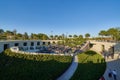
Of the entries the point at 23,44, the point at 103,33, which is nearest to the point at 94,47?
the point at 103,33

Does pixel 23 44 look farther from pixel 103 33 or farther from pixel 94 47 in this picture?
pixel 103 33

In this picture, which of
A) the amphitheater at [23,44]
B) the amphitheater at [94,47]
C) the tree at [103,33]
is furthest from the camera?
the tree at [103,33]

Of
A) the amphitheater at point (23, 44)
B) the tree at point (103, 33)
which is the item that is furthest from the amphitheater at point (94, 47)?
the tree at point (103, 33)

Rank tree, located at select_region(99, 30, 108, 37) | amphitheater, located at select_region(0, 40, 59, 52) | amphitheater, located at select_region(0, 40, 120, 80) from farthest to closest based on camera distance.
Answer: tree, located at select_region(99, 30, 108, 37) < amphitheater, located at select_region(0, 40, 59, 52) < amphitheater, located at select_region(0, 40, 120, 80)

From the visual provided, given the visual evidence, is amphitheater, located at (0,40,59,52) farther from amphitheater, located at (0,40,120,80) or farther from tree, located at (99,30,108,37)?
tree, located at (99,30,108,37)

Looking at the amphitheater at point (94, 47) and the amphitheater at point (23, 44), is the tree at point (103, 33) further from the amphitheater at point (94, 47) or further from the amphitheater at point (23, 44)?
the amphitheater at point (23, 44)

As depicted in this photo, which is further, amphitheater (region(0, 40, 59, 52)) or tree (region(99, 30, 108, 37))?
tree (region(99, 30, 108, 37))

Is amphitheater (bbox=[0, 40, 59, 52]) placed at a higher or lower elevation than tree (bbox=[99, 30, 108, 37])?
lower

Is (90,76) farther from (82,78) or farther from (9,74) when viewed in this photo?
(9,74)

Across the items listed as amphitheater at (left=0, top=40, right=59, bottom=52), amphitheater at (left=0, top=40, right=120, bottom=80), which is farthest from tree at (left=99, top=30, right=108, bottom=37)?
amphitheater at (left=0, top=40, right=59, bottom=52)

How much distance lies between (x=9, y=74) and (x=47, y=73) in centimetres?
356

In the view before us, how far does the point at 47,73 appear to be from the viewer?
14.1m

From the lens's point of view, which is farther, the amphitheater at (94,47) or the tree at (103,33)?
the tree at (103,33)

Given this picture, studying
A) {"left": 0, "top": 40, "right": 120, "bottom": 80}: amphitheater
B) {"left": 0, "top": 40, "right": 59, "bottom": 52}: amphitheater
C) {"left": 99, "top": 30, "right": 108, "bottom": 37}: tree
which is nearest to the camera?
{"left": 0, "top": 40, "right": 120, "bottom": 80}: amphitheater
